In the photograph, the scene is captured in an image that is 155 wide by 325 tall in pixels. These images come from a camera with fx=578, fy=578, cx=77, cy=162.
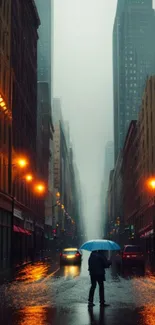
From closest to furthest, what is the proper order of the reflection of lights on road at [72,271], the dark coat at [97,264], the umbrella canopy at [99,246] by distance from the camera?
the umbrella canopy at [99,246] → the dark coat at [97,264] → the reflection of lights on road at [72,271]

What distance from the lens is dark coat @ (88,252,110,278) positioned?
18.0 meters

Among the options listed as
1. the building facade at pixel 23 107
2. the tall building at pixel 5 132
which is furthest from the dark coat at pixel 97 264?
the building facade at pixel 23 107

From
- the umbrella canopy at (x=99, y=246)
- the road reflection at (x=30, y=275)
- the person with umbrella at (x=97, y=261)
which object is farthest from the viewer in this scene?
the road reflection at (x=30, y=275)

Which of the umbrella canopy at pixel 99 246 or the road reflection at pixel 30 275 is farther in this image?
the road reflection at pixel 30 275

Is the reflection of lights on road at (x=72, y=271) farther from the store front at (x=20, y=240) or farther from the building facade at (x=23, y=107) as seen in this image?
the building facade at (x=23, y=107)

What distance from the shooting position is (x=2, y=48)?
52.9 m

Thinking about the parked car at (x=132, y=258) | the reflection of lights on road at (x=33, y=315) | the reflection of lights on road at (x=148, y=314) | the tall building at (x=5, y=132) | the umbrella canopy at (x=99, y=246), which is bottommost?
the reflection of lights on road at (x=148, y=314)

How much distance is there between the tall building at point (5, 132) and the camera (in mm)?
50906

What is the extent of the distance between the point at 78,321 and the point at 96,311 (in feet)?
7.86

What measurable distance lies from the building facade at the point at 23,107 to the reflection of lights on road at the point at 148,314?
137 ft

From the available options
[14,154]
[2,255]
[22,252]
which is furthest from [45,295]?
[22,252]

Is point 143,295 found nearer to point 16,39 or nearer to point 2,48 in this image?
point 2,48

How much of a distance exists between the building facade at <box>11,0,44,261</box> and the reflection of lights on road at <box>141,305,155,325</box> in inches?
1645

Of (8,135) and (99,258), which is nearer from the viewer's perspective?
(99,258)
